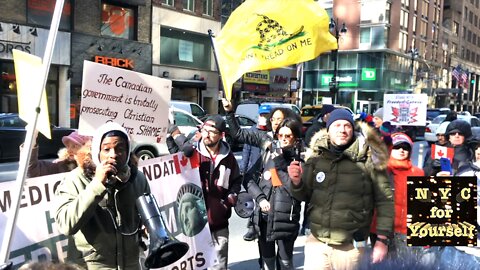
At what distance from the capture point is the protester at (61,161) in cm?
328

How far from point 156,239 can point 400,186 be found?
260cm

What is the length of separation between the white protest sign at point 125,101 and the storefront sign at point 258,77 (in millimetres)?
27714

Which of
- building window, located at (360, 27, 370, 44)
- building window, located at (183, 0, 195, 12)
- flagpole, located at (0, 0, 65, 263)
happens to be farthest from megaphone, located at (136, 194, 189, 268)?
building window, located at (360, 27, 370, 44)

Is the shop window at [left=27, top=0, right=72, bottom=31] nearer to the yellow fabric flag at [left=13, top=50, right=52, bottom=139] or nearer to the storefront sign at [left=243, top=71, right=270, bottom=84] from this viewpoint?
the storefront sign at [left=243, top=71, right=270, bottom=84]

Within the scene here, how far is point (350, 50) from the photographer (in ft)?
176

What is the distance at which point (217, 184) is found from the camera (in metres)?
4.01

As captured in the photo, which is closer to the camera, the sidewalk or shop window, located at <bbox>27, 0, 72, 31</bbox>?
the sidewalk

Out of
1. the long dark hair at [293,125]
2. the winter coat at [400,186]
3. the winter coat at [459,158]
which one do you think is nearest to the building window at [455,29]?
the winter coat at [459,158]

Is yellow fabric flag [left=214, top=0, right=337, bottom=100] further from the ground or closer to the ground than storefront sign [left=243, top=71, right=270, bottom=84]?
closer to the ground

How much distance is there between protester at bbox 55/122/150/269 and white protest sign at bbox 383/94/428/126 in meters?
8.22

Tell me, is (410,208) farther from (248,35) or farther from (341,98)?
(341,98)

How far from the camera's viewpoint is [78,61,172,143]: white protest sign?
3273 millimetres

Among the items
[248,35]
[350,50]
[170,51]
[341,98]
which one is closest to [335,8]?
[350,50]

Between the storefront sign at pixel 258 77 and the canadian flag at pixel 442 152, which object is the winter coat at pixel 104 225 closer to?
the canadian flag at pixel 442 152
